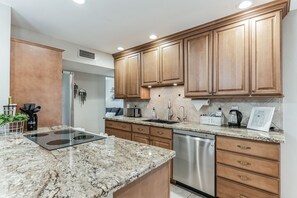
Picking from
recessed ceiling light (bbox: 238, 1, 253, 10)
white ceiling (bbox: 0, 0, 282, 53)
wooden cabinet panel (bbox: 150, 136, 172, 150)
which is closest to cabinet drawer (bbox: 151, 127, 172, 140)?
wooden cabinet panel (bbox: 150, 136, 172, 150)

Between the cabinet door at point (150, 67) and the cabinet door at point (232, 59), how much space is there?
1144 millimetres

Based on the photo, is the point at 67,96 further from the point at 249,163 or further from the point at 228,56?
the point at 249,163

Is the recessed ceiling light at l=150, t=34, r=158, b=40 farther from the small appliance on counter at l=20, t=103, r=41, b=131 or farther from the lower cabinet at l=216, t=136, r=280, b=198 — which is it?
the small appliance on counter at l=20, t=103, r=41, b=131

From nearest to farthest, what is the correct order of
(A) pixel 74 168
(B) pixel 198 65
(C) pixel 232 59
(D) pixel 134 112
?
1. (A) pixel 74 168
2. (C) pixel 232 59
3. (B) pixel 198 65
4. (D) pixel 134 112

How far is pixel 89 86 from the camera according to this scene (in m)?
4.79

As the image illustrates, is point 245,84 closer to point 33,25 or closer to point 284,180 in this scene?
point 284,180

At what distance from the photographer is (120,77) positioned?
12.5 ft

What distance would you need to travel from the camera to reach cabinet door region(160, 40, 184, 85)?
2756 mm

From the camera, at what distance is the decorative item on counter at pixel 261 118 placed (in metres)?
1.95

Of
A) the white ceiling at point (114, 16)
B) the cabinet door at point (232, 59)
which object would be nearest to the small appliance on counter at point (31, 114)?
the white ceiling at point (114, 16)

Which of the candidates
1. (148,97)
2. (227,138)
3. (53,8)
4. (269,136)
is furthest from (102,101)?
(269,136)

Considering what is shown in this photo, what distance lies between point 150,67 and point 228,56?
1.48 m

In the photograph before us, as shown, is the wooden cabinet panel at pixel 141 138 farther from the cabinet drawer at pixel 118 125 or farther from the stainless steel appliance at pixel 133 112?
the stainless steel appliance at pixel 133 112

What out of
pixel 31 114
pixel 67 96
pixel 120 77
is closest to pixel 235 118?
pixel 120 77
